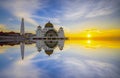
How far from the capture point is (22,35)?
66.2ft

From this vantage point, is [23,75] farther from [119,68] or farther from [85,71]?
[119,68]

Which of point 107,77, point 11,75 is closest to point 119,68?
point 107,77

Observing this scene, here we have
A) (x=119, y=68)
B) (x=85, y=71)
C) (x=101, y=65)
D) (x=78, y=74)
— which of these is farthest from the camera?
(x=101, y=65)

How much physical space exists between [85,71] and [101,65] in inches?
23.0

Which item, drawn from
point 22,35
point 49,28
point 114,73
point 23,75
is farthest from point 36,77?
point 49,28

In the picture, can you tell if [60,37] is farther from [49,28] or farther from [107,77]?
[107,77]

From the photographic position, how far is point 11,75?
112 inches

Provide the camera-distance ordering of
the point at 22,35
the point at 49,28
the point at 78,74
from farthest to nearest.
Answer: the point at 49,28, the point at 22,35, the point at 78,74

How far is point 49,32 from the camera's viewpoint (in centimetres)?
2117

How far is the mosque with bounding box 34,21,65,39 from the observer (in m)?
21.2

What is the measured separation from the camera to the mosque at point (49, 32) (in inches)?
833

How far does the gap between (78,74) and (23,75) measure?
0.70 metres

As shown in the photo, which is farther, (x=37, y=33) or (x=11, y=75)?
(x=37, y=33)

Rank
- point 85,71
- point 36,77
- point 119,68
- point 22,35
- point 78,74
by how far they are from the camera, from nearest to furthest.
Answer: point 36,77 → point 78,74 → point 85,71 → point 119,68 → point 22,35
